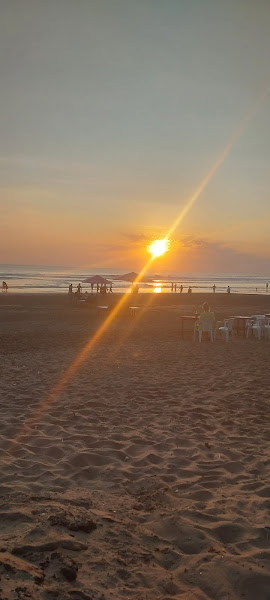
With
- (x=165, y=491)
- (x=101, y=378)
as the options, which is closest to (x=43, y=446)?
(x=165, y=491)

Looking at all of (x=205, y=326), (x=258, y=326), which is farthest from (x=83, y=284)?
(x=205, y=326)

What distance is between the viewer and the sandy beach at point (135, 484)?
2885mm

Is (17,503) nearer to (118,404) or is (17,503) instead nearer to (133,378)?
(118,404)

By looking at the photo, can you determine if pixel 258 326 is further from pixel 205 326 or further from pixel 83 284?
pixel 83 284

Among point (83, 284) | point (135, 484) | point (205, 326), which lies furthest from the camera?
point (83, 284)

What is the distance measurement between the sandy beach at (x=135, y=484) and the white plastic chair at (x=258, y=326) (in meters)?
6.08

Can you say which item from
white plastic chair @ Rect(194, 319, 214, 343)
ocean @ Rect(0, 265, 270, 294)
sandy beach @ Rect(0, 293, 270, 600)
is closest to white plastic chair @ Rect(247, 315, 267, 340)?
white plastic chair @ Rect(194, 319, 214, 343)

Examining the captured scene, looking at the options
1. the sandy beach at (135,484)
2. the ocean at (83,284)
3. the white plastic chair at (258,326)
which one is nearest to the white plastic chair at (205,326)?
the white plastic chair at (258,326)

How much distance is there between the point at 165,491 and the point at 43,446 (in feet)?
5.60

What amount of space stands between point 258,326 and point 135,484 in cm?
1196

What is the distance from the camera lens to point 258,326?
15422 millimetres

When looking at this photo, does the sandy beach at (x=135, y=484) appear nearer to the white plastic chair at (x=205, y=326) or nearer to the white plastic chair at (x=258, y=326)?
the white plastic chair at (x=205, y=326)

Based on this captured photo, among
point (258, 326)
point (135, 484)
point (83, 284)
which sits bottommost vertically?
point (135, 484)

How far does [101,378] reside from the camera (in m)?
8.94
